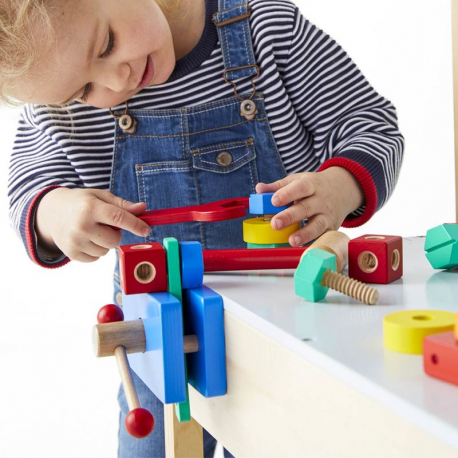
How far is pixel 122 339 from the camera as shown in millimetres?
493

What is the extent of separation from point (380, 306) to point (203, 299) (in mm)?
120

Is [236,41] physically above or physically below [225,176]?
above

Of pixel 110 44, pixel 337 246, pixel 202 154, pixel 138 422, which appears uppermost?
pixel 110 44

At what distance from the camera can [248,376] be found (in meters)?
0.43

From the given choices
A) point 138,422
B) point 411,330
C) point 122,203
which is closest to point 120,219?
point 122,203

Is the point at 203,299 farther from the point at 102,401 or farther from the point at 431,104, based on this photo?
the point at 431,104

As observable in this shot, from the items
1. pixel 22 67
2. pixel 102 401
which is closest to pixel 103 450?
pixel 102 401

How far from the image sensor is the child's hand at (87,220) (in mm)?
646

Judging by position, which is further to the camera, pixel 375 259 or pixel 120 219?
pixel 120 219

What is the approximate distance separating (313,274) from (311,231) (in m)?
0.23

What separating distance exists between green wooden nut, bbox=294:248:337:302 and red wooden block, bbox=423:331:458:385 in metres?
0.12

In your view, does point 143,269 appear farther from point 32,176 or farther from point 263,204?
point 32,176

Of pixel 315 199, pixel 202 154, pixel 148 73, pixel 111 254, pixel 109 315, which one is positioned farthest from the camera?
pixel 111 254

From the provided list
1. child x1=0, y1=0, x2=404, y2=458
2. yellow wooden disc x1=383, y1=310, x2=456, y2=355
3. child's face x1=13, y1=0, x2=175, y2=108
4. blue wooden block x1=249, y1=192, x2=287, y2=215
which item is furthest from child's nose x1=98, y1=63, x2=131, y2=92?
yellow wooden disc x1=383, y1=310, x2=456, y2=355
